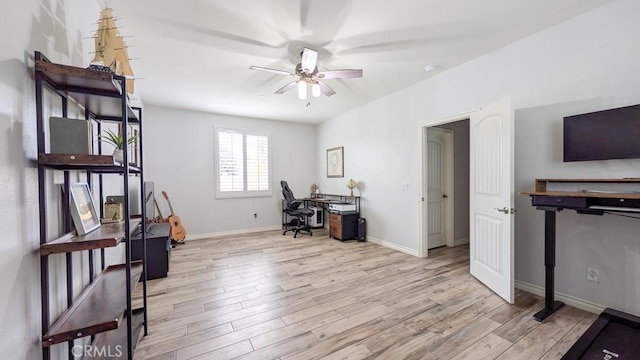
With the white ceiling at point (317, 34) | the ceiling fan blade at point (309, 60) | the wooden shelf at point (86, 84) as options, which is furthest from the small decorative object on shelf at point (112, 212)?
the ceiling fan blade at point (309, 60)

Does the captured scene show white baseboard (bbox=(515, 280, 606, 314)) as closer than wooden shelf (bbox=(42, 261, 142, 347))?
No

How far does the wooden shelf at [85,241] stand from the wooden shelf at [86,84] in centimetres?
75

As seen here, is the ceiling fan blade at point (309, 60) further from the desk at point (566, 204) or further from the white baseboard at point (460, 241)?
the white baseboard at point (460, 241)

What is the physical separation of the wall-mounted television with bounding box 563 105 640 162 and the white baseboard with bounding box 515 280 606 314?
132 cm

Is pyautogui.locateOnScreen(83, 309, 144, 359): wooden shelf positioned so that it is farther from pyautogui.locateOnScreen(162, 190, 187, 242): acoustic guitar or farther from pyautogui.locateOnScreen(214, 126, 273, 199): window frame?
pyautogui.locateOnScreen(214, 126, 273, 199): window frame

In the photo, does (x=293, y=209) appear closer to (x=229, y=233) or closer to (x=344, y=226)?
(x=344, y=226)

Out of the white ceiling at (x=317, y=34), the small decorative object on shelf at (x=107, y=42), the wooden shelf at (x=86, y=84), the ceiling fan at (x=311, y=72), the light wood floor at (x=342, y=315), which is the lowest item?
the light wood floor at (x=342, y=315)

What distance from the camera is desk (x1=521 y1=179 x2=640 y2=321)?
1716 millimetres

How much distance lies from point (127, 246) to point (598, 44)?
3.86 m

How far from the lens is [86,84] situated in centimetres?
124

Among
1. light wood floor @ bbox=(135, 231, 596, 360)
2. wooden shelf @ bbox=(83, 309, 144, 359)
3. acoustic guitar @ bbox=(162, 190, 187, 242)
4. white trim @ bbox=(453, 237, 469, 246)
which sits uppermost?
acoustic guitar @ bbox=(162, 190, 187, 242)

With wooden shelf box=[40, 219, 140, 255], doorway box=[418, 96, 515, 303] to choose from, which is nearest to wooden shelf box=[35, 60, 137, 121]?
wooden shelf box=[40, 219, 140, 255]

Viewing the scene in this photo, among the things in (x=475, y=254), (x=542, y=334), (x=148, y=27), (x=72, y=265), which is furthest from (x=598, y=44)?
(x=72, y=265)

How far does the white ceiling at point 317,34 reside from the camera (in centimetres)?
202
